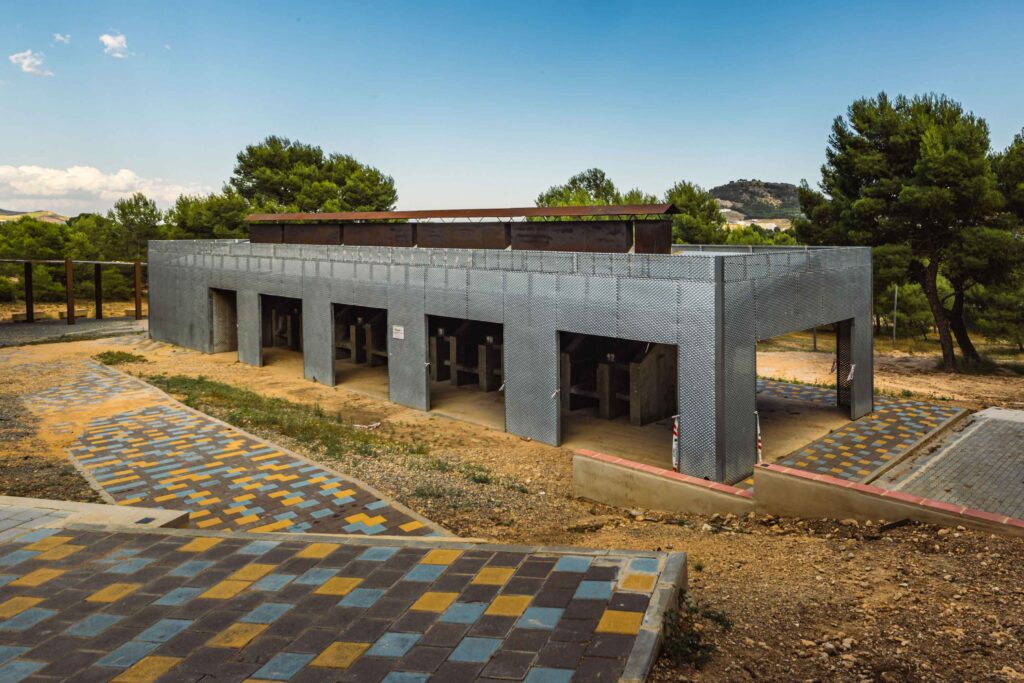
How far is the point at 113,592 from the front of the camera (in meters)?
5.85

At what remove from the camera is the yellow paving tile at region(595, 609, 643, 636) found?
15.9 ft

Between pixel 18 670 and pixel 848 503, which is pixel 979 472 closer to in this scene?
pixel 848 503

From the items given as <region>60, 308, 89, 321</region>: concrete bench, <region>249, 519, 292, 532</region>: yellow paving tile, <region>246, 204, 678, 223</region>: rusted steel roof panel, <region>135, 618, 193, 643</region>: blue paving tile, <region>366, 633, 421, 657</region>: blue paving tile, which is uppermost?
<region>246, 204, 678, 223</region>: rusted steel roof panel

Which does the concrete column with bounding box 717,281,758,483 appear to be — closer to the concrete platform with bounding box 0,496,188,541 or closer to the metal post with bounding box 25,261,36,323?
the concrete platform with bounding box 0,496,188,541

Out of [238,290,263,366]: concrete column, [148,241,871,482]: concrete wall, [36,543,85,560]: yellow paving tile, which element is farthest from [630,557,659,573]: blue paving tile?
[238,290,263,366]: concrete column

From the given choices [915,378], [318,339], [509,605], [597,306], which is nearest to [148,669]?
[509,605]

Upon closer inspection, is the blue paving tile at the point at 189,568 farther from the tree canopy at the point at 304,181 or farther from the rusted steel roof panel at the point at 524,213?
the tree canopy at the point at 304,181

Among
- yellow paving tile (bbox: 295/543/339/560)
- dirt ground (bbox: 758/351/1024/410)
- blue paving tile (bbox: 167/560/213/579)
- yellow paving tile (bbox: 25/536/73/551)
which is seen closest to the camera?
blue paving tile (bbox: 167/560/213/579)

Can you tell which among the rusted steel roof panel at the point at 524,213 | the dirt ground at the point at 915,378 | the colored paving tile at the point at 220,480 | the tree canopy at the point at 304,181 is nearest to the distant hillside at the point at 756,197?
the tree canopy at the point at 304,181

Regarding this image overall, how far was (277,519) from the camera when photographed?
10023 millimetres

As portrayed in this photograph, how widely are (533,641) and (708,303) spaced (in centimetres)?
828

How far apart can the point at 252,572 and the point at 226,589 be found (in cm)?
35

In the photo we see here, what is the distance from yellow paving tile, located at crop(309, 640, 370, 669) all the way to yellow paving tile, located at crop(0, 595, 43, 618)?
108 inches

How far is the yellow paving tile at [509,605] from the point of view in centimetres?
521
